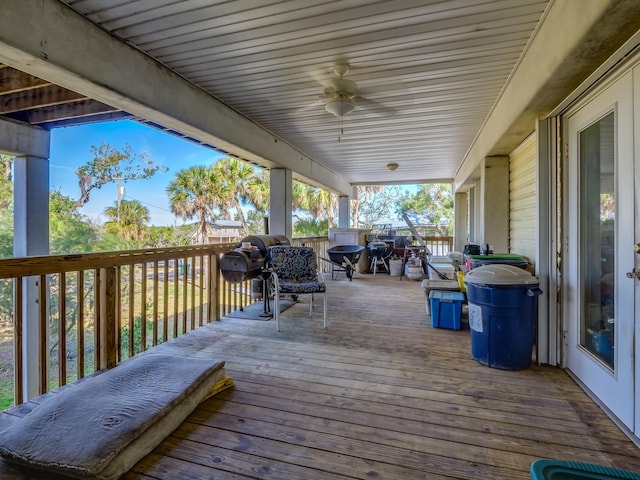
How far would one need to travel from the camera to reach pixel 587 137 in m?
2.28

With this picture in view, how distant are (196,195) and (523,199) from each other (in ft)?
38.3

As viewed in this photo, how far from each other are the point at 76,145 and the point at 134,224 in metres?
4.23

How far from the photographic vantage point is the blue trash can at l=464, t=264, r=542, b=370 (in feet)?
8.16

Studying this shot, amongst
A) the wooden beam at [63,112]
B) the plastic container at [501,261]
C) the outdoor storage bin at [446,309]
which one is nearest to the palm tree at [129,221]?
the wooden beam at [63,112]

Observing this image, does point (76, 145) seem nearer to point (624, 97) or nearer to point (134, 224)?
point (134, 224)

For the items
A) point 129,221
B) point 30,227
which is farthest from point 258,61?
point 129,221

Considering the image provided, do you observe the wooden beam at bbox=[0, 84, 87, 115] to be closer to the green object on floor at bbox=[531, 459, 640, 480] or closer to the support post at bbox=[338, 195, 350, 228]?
the green object on floor at bbox=[531, 459, 640, 480]

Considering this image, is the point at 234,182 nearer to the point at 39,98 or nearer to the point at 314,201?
the point at 314,201

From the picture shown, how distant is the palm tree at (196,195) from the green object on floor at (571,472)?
42.8 feet

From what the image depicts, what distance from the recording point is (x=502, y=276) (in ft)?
8.26

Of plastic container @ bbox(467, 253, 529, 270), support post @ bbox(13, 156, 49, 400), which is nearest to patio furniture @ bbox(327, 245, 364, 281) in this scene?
plastic container @ bbox(467, 253, 529, 270)

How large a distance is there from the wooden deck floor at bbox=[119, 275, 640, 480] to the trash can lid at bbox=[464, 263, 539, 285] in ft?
2.32

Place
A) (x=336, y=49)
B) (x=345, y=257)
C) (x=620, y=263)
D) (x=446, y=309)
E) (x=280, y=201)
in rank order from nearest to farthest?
(x=620, y=263)
(x=336, y=49)
(x=446, y=309)
(x=280, y=201)
(x=345, y=257)

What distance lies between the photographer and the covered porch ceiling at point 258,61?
2.09 metres
